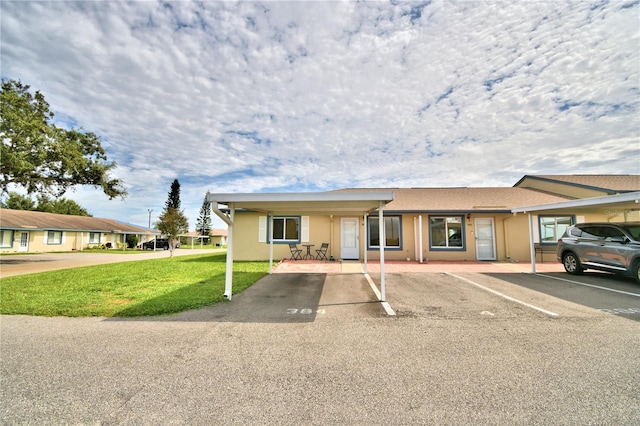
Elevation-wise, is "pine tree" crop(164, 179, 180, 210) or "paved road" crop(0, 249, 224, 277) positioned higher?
"pine tree" crop(164, 179, 180, 210)

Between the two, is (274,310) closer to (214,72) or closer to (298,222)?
(214,72)

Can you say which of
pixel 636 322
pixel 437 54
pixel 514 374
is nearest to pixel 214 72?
pixel 437 54

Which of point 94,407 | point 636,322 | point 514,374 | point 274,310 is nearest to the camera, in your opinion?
point 94,407

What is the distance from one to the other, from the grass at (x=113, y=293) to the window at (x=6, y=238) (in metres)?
23.8

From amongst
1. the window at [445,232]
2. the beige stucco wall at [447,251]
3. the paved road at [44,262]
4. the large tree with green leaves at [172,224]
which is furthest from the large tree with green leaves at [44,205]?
the window at [445,232]

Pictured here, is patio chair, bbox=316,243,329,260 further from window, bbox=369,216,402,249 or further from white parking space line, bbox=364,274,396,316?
white parking space line, bbox=364,274,396,316

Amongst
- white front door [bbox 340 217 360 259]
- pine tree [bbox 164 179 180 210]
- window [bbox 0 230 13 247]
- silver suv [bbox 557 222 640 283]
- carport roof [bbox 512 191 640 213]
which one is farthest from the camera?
pine tree [bbox 164 179 180 210]

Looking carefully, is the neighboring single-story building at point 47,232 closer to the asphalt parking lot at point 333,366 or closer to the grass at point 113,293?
the grass at point 113,293

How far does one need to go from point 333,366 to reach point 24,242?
37160 millimetres

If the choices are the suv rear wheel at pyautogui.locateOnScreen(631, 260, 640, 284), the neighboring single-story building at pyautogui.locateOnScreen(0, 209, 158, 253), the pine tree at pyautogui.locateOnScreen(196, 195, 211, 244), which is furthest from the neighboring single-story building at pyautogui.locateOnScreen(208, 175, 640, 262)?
the pine tree at pyautogui.locateOnScreen(196, 195, 211, 244)

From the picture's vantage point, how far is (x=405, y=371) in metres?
3.20

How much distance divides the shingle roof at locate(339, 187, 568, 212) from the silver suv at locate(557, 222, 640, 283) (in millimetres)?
4090

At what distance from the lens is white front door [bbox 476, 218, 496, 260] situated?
14.6 m

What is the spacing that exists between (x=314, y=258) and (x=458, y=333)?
11036 millimetres
